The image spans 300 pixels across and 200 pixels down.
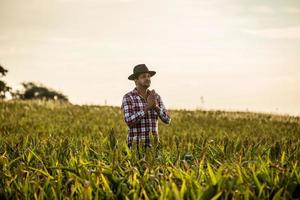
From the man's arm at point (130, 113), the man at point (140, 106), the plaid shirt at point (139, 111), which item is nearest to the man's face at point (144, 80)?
the man at point (140, 106)

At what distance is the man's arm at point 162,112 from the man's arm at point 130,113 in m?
0.24

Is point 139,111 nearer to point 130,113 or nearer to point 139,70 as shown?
point 130,113

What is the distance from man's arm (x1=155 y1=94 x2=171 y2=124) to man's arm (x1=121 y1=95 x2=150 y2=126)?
0.24 meters

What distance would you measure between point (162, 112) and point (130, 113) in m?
0.55

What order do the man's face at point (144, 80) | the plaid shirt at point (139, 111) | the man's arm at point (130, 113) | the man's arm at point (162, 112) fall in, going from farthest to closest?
the plaid shirt at point (139, 111) → the man's face at point (144, 80) → the man's arm at point (130, 113) → the man's arm at point (162, 112)

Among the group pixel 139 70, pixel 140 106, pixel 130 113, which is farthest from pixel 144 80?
pixel 130 113

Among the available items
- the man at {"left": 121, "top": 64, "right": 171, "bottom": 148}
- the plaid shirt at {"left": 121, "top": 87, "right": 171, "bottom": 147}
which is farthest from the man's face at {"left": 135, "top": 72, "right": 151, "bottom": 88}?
the plaid shirt at {"left": 121, "top": 87, "right": 171, "bottom": 147}

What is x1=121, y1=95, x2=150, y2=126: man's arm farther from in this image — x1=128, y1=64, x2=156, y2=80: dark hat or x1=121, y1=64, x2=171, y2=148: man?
x1=128, y1=64, x2=156, y2=80: dark hat

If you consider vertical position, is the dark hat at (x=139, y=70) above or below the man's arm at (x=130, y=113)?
above

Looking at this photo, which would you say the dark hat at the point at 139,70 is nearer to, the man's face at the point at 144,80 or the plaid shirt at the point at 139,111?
the man's face at the point at 144,80

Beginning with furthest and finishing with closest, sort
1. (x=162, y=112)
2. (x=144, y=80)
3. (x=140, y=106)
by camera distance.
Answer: (x=140, y=106) < (x=144, y=80) < (x=162, y=112)

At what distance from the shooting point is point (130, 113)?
7.69 meters

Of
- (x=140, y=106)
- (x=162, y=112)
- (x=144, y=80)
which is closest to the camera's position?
(x=162, y=112)

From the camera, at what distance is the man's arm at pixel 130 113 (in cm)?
746
